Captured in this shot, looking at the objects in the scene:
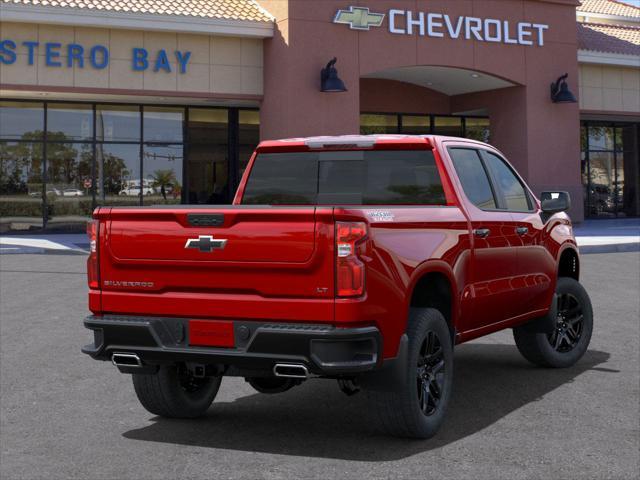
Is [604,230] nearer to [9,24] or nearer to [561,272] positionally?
[9,24]

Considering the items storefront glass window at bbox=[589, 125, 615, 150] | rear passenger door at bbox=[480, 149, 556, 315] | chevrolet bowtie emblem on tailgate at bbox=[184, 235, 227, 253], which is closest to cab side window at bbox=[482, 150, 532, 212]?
rear passenger door at bbox=[480, 149, 556, 315]

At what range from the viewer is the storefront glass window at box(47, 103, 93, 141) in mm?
27500

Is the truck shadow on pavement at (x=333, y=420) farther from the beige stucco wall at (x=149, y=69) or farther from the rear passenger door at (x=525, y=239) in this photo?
the beige stucco wall at (x=149, y=69)

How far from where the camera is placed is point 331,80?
2552 cm

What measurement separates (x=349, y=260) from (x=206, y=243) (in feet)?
2.92

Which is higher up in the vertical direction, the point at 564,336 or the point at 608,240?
the point at 608,240

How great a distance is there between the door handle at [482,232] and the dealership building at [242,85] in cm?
1905

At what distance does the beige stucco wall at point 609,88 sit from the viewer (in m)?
31.5

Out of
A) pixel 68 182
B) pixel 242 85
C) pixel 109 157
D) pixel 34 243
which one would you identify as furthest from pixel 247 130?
pixel 34 243

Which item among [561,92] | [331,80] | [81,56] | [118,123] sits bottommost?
[118,123]

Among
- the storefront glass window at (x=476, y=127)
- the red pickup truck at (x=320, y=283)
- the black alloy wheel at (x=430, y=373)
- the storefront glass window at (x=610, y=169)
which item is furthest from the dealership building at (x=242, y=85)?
the black alloy wheel at (x=430, y=373)

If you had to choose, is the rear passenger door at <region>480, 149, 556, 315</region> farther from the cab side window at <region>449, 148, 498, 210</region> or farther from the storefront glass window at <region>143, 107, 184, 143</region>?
the storefront glass window at <region>143, 107, 184, 143</region>

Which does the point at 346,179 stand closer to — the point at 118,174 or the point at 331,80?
the point at 331,80

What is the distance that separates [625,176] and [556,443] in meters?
33.0
